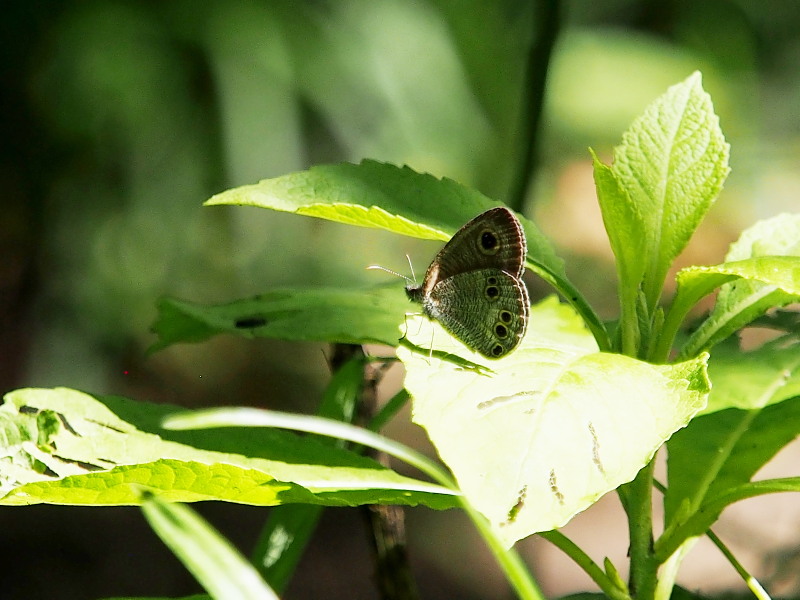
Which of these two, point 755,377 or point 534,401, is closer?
point 534,401

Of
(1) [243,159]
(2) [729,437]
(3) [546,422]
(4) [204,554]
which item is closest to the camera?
(4) [204,554]

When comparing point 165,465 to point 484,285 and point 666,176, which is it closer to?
point 484,285

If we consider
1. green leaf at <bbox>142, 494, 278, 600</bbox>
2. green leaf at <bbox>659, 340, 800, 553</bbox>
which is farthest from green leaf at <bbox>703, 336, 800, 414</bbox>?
green leaf at <bbox>142, 494, 278, 600</bbox>

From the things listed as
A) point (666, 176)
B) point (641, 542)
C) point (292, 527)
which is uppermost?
point (666, 176)

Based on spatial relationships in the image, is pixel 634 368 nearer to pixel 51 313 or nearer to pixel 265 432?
pixel 265 432

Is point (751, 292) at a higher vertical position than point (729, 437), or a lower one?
higher

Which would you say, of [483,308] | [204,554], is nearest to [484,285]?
[483,308]

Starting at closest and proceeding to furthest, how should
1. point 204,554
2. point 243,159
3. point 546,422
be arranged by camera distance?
point 204,554
point 546,422
point 243,159

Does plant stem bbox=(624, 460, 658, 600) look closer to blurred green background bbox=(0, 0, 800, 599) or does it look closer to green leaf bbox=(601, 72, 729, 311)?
green leaf bbox=(601, 72, 729, 311)
